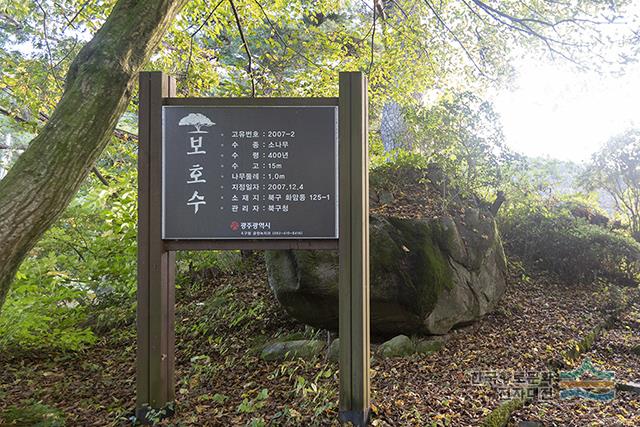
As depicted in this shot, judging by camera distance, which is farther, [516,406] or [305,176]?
[516,406]

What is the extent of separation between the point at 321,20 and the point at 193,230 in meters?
9.12

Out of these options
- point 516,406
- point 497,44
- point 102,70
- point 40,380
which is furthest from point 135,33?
point 497,44

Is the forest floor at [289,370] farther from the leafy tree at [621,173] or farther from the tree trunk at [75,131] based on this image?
the leafy tree at [621,173]

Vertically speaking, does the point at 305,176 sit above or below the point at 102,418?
above

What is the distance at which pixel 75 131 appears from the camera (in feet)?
10.3

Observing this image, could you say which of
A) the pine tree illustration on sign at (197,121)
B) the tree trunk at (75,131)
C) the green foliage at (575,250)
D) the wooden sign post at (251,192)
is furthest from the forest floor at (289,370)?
the pine tree illustration on sign at (197,121)

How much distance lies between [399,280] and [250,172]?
2413mm

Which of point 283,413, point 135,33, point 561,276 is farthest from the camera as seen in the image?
point 561,276

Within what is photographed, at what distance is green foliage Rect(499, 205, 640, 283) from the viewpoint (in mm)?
7926

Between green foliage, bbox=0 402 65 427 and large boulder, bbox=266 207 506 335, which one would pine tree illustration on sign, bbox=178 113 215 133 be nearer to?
large boulder, bbox=266 207 506 335

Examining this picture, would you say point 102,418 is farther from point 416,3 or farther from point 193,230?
point 416,3

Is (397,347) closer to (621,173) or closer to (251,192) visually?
(251,192)

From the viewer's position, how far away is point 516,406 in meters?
3.96

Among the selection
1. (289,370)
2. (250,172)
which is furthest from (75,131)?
(289,370)
